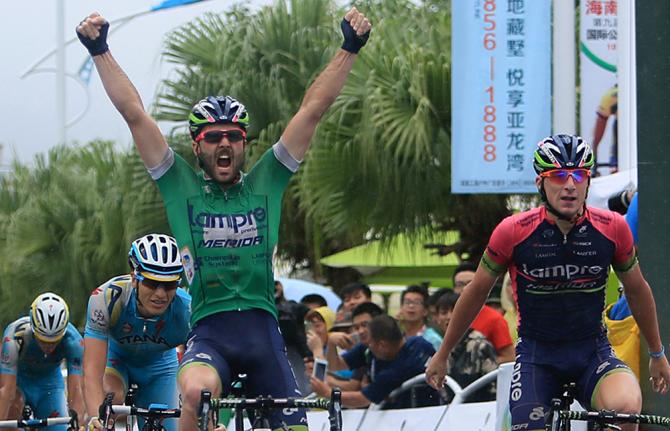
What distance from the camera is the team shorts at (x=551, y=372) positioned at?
6902 mm

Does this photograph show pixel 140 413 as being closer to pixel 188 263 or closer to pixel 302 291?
pixel 188 263

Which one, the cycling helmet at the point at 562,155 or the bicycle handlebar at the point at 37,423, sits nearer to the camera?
the cycling helmet at the point at 562,155

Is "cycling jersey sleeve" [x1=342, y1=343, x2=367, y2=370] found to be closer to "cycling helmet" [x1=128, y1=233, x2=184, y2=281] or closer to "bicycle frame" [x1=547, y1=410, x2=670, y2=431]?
"cycling helmet" [x1=128, y1=233, x2=184, y2=281]

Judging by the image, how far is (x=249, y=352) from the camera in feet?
23.0

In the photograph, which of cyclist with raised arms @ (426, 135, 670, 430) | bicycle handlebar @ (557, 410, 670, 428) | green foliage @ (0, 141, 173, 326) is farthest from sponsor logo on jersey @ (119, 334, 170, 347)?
green foliage @ (0, 141, 173, 326)

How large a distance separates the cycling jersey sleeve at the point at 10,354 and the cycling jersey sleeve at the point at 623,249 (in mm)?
5856

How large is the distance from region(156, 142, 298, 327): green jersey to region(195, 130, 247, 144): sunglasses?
202mm

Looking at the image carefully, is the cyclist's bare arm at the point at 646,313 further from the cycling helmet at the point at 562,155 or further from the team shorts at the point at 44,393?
the team shorts at the point at 44,393

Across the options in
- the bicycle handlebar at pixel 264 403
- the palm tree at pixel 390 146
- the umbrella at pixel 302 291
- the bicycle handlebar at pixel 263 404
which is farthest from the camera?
the palm tree at pixel 390 146

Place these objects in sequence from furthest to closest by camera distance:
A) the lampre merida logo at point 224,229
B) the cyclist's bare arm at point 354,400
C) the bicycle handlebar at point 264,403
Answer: the cyclist's bare arm at point 354,400
the lampre merida logo at point 224,229
the bicycle handlebar at point 264,403

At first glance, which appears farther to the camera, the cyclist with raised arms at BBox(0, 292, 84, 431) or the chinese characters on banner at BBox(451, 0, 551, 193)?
the chinese characters on banner at BBox(451, 0, 551, 193)

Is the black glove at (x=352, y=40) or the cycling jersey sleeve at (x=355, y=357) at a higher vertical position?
the black glove at (x=352, y=40)

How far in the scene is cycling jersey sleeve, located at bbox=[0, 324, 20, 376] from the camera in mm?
11219

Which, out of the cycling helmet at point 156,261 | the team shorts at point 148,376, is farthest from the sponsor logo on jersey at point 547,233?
the team shorts at point 148,376
